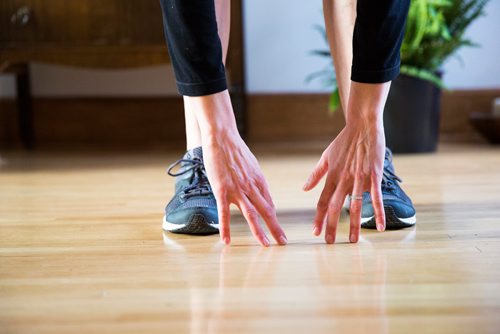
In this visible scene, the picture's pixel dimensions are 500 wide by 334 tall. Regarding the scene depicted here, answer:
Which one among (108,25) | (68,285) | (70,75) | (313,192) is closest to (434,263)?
(68,285)

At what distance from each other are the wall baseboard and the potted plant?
380 millimetres

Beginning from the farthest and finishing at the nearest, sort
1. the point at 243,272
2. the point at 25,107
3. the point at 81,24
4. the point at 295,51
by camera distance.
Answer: the point at 25,107
the point at 295,51
the point at 81,24
the point at 243,272

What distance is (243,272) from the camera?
833mm

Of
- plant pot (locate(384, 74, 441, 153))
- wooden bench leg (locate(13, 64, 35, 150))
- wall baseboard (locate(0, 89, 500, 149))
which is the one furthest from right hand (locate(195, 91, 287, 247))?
wooden bench leg (locate(13, 64, 35, 150))

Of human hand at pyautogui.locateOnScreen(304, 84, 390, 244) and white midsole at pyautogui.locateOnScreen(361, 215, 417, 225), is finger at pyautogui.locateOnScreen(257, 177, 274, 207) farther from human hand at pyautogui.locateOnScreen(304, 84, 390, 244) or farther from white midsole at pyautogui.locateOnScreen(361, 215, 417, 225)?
white midsole at pyautogui.locateOnScreen(361, 215, 417, 225)

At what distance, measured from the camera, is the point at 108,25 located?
6.64ft

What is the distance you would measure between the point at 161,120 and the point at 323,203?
1.47 m

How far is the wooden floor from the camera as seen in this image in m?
0.67

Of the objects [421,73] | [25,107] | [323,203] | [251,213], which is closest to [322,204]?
[323,203]

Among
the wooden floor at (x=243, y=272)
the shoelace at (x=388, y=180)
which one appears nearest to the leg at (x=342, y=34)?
the shoelace at (x=388, y=180)

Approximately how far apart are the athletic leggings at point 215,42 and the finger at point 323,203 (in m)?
0.14

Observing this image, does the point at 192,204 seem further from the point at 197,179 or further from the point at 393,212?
the point at 393,212

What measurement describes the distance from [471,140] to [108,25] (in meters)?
1.10

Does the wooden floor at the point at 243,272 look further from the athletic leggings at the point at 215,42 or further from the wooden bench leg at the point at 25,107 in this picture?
the wooden bench leg at the point at 25,107
